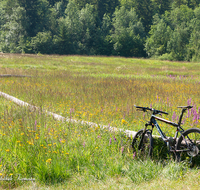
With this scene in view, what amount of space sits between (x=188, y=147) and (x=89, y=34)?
3277 inches

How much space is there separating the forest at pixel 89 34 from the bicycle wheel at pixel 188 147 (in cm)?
6125

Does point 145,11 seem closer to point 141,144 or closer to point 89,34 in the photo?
point 89,34

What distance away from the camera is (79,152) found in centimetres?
484

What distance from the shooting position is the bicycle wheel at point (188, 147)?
4.11 meters

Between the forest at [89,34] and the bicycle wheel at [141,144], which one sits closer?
the bicycle wheel at [141,144]

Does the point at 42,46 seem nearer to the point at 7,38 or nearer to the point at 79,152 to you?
the point at 7,38

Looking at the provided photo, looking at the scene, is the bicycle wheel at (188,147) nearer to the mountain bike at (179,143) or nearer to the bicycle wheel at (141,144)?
the mountain bike at (179,143)

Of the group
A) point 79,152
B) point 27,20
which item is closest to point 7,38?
point 27,20

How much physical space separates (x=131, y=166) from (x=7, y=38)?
77.7 m

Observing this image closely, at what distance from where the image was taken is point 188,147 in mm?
4152

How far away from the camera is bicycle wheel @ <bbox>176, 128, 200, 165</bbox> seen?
411 centimetres

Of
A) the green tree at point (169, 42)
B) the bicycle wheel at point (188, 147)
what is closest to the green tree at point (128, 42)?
the green tree at point (169, 42)

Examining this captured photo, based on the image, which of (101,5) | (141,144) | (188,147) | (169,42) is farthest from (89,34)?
(188,147)

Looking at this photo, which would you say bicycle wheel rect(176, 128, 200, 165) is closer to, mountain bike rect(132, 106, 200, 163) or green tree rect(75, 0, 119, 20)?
mountain bike rect(132, 106, 200, 163)
